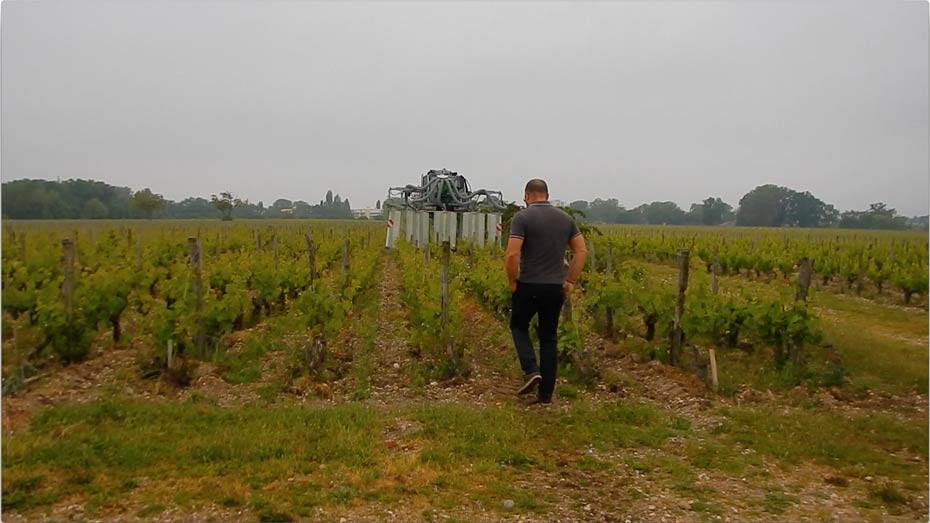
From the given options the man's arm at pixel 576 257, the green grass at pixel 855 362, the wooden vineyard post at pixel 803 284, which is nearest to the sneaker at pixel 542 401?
the man's arm at pixel 576 257

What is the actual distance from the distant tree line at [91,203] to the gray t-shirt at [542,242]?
4.73 metres

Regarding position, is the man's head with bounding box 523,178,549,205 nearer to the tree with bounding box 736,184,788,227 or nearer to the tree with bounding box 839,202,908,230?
the tree with bounding box 839,202,908,230

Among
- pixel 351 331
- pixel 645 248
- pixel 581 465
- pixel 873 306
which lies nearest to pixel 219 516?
pixel 581 465

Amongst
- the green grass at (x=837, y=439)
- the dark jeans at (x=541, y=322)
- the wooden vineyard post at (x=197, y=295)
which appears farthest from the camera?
the wooden vineyard post at (x=197, y=295)

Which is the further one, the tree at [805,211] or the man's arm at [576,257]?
the tree at [805,211]

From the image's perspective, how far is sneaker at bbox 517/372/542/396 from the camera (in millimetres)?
5383

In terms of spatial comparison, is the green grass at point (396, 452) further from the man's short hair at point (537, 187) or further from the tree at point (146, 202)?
the tree at point (146, 202)

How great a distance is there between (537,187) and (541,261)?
654 mm

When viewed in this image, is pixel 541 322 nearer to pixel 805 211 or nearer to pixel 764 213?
pixel 805 211

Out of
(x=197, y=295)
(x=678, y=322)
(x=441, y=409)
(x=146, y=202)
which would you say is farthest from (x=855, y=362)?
(x=146, y=202)

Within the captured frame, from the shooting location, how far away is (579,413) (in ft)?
17.0

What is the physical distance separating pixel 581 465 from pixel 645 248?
2307cm

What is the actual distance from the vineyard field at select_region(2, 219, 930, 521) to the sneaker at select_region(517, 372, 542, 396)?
6.8 inches

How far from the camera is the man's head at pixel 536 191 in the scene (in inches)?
204
